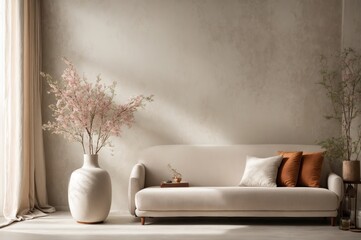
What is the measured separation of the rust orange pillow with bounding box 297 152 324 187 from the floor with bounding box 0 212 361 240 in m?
0.43

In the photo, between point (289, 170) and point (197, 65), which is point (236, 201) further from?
point (197, 65)

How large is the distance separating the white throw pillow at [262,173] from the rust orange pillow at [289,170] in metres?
0.07

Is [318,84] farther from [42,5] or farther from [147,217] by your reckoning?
[42,5]

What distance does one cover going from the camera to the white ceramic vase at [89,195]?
17.0ft

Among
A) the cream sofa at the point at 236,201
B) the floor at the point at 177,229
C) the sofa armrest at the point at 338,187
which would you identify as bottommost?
the floor at the point at 177,229

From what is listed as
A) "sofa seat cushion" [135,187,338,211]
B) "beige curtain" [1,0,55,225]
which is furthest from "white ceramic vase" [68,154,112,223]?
"beige curtain" [1,0,55,225]

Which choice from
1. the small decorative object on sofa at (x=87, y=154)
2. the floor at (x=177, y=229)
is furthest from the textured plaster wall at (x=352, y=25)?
the small decorative object on sofa at (x=87, y=154)

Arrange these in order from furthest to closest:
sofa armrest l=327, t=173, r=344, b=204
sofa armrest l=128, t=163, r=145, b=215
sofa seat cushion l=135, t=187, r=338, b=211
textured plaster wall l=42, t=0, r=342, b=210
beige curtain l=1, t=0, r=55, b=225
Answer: textured plaster wall l=42, t=0, r=342, b=210, beige curtain l=1, t=0, r=55, b=225, sofa armrest l=128, t=163, r=145, b=215, sofa armrest l=327, t=173, r=344, b=204, sofa seat cushion l=135, t=187, r=338, b=211

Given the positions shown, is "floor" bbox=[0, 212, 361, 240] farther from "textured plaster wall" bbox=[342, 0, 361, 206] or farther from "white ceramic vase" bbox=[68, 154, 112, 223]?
"textured plaster wall" bbox=[342, 0, 361, 206]

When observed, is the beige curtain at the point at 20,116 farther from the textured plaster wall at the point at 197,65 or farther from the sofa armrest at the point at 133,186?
the sofa armrest at the point at 133,186

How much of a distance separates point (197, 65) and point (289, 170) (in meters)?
1.77

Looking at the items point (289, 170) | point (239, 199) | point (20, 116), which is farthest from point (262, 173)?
point (20, 116)

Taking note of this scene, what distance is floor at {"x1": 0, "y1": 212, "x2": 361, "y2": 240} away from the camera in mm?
4520

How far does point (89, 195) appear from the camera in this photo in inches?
204
